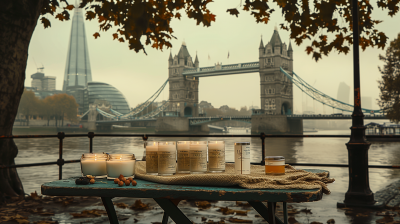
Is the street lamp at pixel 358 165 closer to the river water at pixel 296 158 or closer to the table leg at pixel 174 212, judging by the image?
the river water at pixel 296 158

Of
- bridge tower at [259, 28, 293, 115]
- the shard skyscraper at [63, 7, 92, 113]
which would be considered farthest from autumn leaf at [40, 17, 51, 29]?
the shard skyscraper at [63, 7, 92, 113]

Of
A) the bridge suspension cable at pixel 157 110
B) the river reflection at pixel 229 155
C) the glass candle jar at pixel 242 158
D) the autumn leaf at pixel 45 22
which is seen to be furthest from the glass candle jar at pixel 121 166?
the bridge suspension cable at pixel 157 110

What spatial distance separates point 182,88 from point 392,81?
5536 cm

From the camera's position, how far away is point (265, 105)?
66.9m

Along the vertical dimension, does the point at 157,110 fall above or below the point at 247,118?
above

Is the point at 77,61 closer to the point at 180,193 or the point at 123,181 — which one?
the point at 123,181

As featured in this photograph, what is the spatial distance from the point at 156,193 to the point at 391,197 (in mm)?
4556

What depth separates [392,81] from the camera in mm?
23562

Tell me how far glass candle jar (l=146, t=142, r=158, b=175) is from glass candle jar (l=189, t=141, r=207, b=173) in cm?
19

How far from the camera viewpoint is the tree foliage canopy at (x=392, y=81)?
23.5 m

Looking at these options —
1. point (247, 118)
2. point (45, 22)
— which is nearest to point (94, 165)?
point (45, 22)

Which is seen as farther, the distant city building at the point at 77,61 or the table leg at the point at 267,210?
the distant city building at the point at 77,61

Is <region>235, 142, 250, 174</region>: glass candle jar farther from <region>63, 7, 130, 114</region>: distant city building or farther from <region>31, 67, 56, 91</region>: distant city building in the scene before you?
<region>31, 67, 56, 91</region>: distant city building

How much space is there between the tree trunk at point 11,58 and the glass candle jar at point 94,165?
3285 mm
